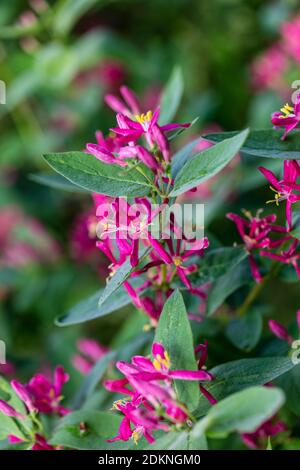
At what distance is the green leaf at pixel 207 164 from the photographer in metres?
0.51

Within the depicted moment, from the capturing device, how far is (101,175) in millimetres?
598

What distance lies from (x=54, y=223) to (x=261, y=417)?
3.87ft

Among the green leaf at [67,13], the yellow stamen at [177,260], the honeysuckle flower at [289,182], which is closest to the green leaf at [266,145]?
the honeysuckle flower at [289,182]

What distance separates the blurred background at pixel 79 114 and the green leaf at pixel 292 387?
16.5 inches

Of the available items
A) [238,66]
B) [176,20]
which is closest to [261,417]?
[238,66]

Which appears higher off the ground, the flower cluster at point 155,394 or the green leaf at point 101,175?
the green leaf at point 101,175

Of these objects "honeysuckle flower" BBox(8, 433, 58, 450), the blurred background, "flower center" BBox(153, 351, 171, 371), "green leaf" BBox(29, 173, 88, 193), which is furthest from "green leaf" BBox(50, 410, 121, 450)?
the blurred background

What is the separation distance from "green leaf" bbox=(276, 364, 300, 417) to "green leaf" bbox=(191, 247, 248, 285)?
12 cm

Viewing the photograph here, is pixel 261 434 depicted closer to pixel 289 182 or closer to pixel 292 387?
pixel 292 387

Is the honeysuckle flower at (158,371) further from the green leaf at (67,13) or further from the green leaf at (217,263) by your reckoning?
the green leaf at (67,13)

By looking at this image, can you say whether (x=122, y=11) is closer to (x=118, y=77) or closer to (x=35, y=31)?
(x=118, y=77)

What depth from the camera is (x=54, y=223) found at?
1574 mm

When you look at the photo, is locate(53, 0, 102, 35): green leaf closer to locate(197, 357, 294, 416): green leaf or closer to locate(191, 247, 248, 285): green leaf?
locate(191, 247, 248, 285): green leaf

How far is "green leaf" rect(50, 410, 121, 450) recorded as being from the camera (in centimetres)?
64
